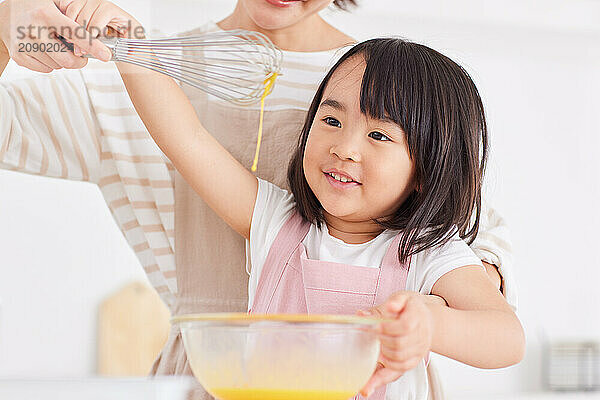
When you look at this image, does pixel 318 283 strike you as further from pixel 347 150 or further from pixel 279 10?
pixel 279 10

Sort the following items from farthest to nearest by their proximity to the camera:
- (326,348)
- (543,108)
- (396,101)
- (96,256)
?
(543,108) → (96,256) → (396,101) → (326,348)

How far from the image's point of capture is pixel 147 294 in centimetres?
89

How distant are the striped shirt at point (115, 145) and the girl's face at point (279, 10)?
2.9 inches

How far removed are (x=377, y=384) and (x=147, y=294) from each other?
1.31 ft

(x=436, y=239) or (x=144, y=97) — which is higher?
(x=144, y=97)

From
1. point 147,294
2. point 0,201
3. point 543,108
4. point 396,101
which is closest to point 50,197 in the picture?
point 0,201

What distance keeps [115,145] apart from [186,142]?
14cm

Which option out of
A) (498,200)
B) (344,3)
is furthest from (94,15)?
(498,200)

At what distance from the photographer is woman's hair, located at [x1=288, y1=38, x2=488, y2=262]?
2.50 feet

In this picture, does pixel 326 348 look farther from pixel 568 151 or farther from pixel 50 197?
pixel 568 151

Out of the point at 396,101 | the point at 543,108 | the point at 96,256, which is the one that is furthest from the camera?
the point at 543,108

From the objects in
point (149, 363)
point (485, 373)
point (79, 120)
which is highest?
point (79, 120)

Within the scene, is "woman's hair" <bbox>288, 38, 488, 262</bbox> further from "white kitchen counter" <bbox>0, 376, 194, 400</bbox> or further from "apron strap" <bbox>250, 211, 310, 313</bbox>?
"white kitchen counter" <bbox>0, 376, 194, 400</bbox>

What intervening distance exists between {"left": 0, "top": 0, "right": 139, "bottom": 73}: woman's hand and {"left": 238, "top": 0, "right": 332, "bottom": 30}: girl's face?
0.21 m
